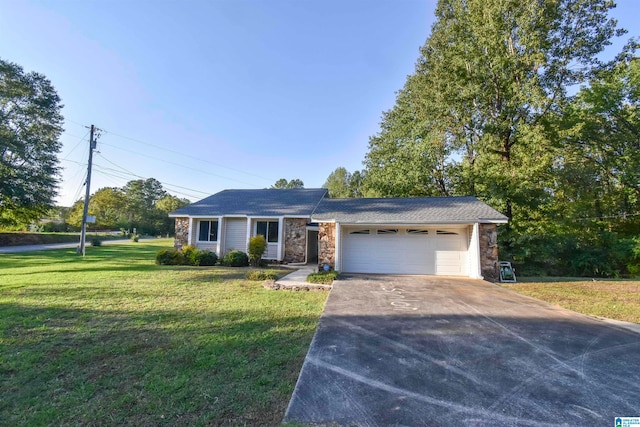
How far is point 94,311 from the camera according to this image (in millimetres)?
5535

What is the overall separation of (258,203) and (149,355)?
1279cm

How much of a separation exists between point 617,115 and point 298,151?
810 inches

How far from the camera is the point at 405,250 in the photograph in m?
11.4

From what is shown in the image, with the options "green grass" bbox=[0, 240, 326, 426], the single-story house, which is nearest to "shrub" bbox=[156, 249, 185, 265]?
the single-story house

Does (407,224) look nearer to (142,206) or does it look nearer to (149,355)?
(149,355)

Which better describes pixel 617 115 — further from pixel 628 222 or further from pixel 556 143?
pixel 628 222

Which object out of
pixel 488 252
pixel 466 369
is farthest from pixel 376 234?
pixel 466 369

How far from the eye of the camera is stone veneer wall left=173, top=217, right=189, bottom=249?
49.5ft

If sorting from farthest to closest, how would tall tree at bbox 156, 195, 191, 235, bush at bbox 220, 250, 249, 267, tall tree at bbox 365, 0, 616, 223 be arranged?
tall tree at bbox 156, 195, 191, 235 < tall tree at bbox 365, 0, 616, 223 < bush at bbox 220, 250, 249, 267

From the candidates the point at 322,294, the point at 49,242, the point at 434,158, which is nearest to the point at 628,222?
the point at 434,158

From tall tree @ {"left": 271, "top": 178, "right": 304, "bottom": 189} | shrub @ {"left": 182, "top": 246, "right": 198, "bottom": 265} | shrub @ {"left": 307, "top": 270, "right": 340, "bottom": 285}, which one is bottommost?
shrub @ {"left": 307, "top": 270, "right": 340, "bottom": 285}

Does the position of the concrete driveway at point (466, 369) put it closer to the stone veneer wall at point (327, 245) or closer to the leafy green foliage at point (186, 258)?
the stone veneer wall at point (327, 245)

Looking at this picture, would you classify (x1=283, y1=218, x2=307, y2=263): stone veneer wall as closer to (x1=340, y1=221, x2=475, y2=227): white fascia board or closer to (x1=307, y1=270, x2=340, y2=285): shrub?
(x1=340, y1=221, x2=475, y2=227): white fascia board

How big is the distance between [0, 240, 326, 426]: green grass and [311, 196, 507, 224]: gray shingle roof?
490 centimetres
